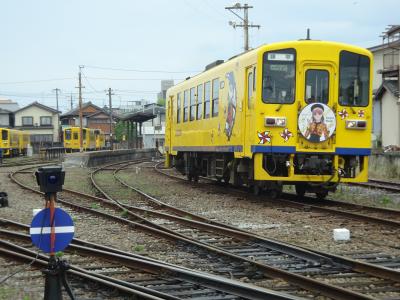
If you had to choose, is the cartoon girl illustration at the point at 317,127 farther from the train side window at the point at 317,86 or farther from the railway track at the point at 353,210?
the railway track at the point at 353,210

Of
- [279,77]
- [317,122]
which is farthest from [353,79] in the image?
[279,77]

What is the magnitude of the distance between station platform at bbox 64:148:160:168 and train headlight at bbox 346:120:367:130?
19998 millimetres

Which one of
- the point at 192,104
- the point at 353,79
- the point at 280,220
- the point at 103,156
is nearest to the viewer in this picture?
the point at 280,220

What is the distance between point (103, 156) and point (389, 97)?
16168mm

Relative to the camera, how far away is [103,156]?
34.4 meters

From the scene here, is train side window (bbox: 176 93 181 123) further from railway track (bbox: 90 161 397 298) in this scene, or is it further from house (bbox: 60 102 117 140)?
house (bbox: 60 102 117 140)

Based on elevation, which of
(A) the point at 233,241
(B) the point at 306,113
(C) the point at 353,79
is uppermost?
(C) the point at 353,79

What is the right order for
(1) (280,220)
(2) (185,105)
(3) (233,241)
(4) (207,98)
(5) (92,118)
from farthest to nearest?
1. (5) (92,118)
2. (2) (185,105)
3. (4) (207,98)
4. (1) (280,220)
5. (3) (233,241)

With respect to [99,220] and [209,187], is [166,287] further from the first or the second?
[209,187]

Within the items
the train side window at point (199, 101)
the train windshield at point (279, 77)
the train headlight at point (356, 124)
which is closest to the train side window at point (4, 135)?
the train side window at point (199, 101)

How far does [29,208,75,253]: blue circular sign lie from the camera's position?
4.87 m

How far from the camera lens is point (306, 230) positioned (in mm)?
8828

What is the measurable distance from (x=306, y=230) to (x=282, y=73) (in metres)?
4.02

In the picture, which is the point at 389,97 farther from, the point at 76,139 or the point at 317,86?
the point at 76,139
